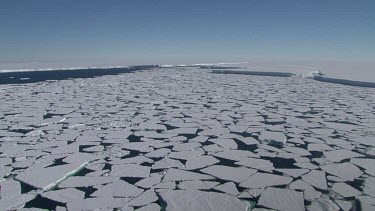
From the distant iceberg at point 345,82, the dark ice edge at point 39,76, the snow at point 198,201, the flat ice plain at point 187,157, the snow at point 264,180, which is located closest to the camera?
the snow at point 198,201

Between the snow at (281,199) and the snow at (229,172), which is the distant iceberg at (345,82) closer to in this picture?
the snow at (229,172)

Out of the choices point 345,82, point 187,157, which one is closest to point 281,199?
point 187,157

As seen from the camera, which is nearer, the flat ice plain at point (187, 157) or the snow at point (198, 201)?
the snow at point (198, 201)

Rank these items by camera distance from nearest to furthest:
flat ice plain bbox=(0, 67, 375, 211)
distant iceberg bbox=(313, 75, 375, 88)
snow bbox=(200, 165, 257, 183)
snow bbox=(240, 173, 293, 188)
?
flat ice plain bbox=(0, 67, 375, 211)
snow bbox=(240, 173, 293, 188)
snow bbox=(200, 165, 257, 183)
distant iceberg bbox=(313, 75, 375, 88)

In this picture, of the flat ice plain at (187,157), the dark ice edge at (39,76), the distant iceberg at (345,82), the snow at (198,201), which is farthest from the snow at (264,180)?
the dark ice edge at (39,76)

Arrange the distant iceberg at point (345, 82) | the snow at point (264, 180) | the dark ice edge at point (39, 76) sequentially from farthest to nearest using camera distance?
the dark ice edge at point (39, 76)
the distant iceberg at point (345, 82)
the snow at point (264, 180)

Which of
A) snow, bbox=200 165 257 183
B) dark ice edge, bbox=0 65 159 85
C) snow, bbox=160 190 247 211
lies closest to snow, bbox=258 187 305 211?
snow, bbox=160 190 247 211

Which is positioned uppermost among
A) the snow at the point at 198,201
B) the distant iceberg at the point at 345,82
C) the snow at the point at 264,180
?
the distant iceberg at the point at 345,82

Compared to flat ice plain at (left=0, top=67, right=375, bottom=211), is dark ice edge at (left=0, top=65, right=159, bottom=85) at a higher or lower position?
higher

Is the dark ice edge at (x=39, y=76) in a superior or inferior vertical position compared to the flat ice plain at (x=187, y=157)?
superior

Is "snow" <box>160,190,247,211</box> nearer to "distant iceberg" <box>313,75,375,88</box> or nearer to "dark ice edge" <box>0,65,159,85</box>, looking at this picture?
"distant iceberg" <box>313,75,375,88</box>
